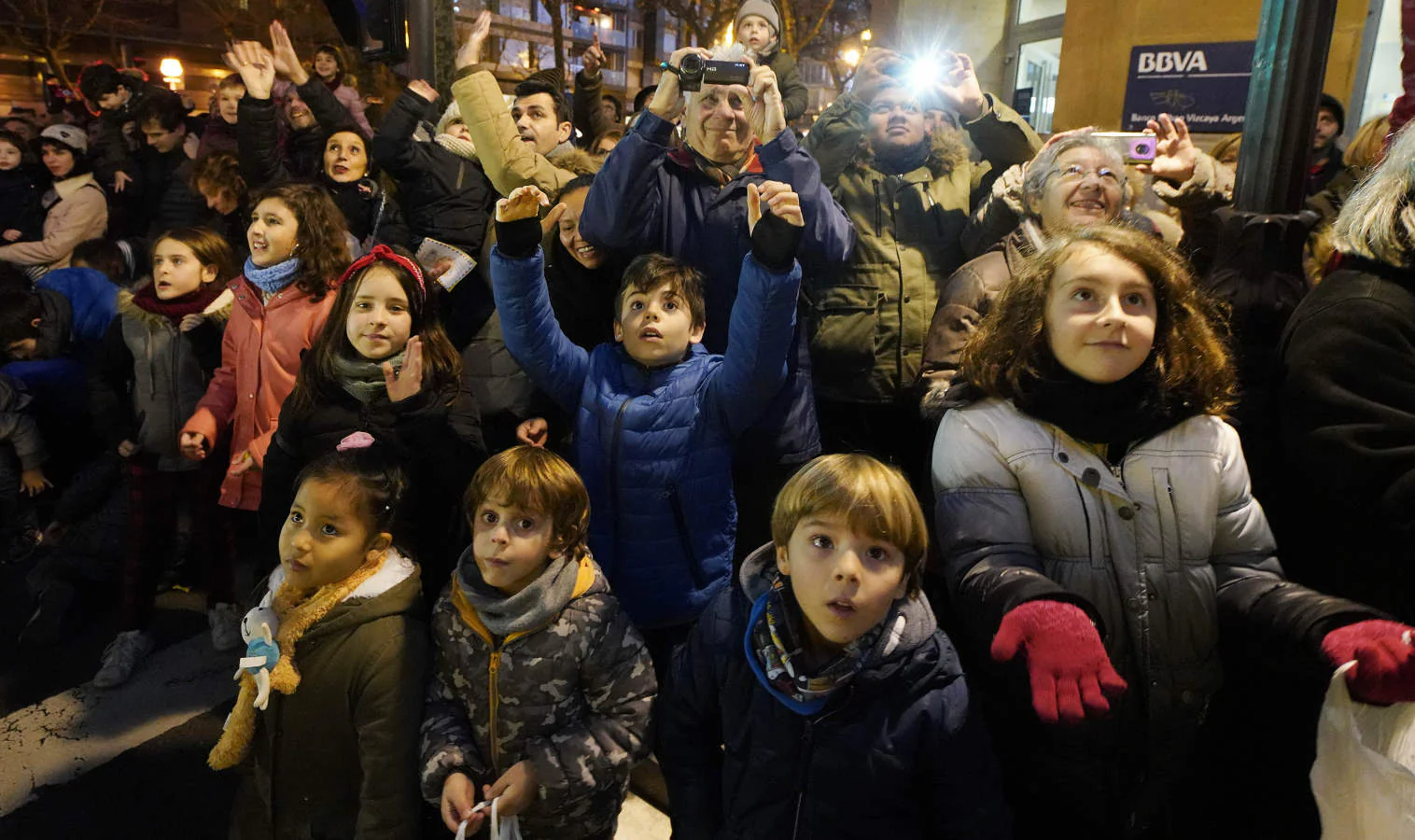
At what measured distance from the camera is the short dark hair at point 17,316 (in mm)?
4801

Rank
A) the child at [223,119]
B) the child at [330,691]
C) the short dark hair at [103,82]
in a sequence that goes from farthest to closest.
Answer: the short dark hair at [103,82]
the child at [223,119]
the child at [330,691]

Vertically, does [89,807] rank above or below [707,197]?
below

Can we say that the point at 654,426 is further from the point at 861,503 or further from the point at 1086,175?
the point at 1086,175

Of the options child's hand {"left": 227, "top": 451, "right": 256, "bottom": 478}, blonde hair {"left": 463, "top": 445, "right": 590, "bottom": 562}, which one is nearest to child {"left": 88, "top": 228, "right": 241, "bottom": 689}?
child's hand {"left": 227, "top": 451, "right": 256, "bottom": 478}

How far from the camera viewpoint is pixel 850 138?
130 inches

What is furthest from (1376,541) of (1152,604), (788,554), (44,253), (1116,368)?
(44,253)

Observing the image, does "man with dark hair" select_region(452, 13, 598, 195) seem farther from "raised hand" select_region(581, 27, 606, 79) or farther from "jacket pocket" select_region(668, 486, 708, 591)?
"jacket pocket" select_region(668, 486, 708, 591)

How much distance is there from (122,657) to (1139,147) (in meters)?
4.49

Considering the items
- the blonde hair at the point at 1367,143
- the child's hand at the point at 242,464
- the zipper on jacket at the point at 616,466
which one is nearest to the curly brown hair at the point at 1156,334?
the zipper on jacket at the point at 616,466

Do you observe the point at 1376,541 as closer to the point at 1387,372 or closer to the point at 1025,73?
the point at 1387,372

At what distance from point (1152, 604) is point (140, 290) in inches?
164

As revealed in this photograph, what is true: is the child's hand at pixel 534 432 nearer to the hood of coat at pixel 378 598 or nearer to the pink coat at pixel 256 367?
the hood of coat at pixel 378 598

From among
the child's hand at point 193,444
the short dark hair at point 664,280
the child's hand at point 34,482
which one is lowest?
the child's hand at point 34,482

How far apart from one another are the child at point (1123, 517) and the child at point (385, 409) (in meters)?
1.64
